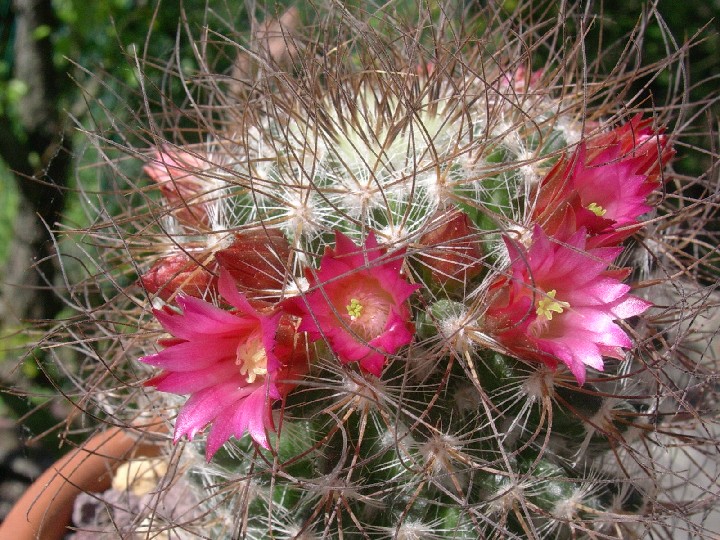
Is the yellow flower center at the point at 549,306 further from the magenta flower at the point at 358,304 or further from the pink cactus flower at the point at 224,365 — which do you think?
the pink cactus flower at the point at 224,365

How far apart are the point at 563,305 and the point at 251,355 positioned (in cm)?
36

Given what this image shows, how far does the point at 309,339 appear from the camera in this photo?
0.81m

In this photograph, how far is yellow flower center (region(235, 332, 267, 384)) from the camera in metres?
0.77

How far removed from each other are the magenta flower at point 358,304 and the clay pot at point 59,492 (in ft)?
1.84

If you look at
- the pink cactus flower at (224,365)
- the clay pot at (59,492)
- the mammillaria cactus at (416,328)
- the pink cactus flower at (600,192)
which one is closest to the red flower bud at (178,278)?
the mammillaria cactus at (416,328)

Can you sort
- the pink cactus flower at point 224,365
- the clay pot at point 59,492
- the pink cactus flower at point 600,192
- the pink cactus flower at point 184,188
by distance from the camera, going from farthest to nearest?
the clay pot at point 59,492 → the pink cactus flower at point 184,188 → the pink cactus flower at point 600,192 → the pink cactus flower at point 224,365

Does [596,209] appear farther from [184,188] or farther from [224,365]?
[184,188]

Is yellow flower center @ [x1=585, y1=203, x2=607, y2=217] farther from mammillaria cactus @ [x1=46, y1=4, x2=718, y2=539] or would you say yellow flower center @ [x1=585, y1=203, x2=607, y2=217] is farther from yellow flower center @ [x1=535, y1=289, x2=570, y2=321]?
yellow flower center @ [x1=535, y1=289, x2=570, y2=321]

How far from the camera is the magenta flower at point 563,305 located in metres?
0.76

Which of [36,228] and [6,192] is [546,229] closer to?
[36,228]

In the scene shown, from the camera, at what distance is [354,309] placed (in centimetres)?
80

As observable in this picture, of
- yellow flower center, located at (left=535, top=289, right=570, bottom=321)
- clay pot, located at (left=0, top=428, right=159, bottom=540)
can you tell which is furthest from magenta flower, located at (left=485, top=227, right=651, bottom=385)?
clay pot, located at (left=0, top=428, right=159, bottom=540)

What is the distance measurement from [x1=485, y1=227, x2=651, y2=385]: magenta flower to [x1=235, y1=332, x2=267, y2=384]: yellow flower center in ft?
0.90

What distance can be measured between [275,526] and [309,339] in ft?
1.05
